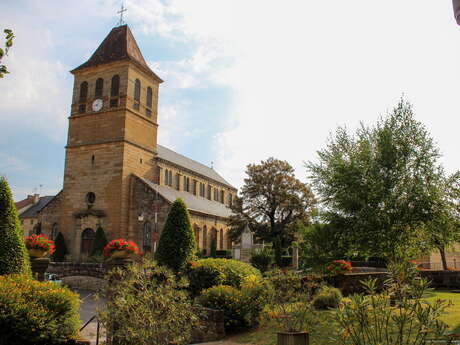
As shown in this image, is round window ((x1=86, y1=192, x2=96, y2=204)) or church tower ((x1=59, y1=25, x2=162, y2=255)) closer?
church tower ((x1=59, y1=25, x2=162, y2=255))

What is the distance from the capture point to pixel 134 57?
3797 centimetres

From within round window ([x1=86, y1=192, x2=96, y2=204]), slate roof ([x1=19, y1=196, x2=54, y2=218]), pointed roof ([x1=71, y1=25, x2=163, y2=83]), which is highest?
pointed roof ([x1=71, y1=25, x2=163, y2=83])

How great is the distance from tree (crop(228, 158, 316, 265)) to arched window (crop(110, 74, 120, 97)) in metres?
14.7

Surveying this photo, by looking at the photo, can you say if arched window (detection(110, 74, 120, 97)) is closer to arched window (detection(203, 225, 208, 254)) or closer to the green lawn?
arched window (detection(203, 225, 208, 254))

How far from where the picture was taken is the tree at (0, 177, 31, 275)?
10430 millimetres

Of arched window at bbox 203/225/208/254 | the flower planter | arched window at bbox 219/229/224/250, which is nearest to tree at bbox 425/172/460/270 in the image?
the flower planter

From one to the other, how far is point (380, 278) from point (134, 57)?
30.0 meters

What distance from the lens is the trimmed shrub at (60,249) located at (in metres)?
33.6

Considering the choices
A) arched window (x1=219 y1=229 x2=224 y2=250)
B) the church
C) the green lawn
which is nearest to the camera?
the green lawn

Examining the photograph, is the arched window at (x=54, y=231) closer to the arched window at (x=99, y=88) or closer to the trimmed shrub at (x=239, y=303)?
the arched window at (x=99, y=88)

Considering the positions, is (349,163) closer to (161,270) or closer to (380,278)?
(380,278)

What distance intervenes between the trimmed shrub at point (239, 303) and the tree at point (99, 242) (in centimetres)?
2180

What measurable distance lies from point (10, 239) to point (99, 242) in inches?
905

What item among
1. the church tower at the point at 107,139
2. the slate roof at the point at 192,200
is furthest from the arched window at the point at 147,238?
the slate roof at the point at 192,200
